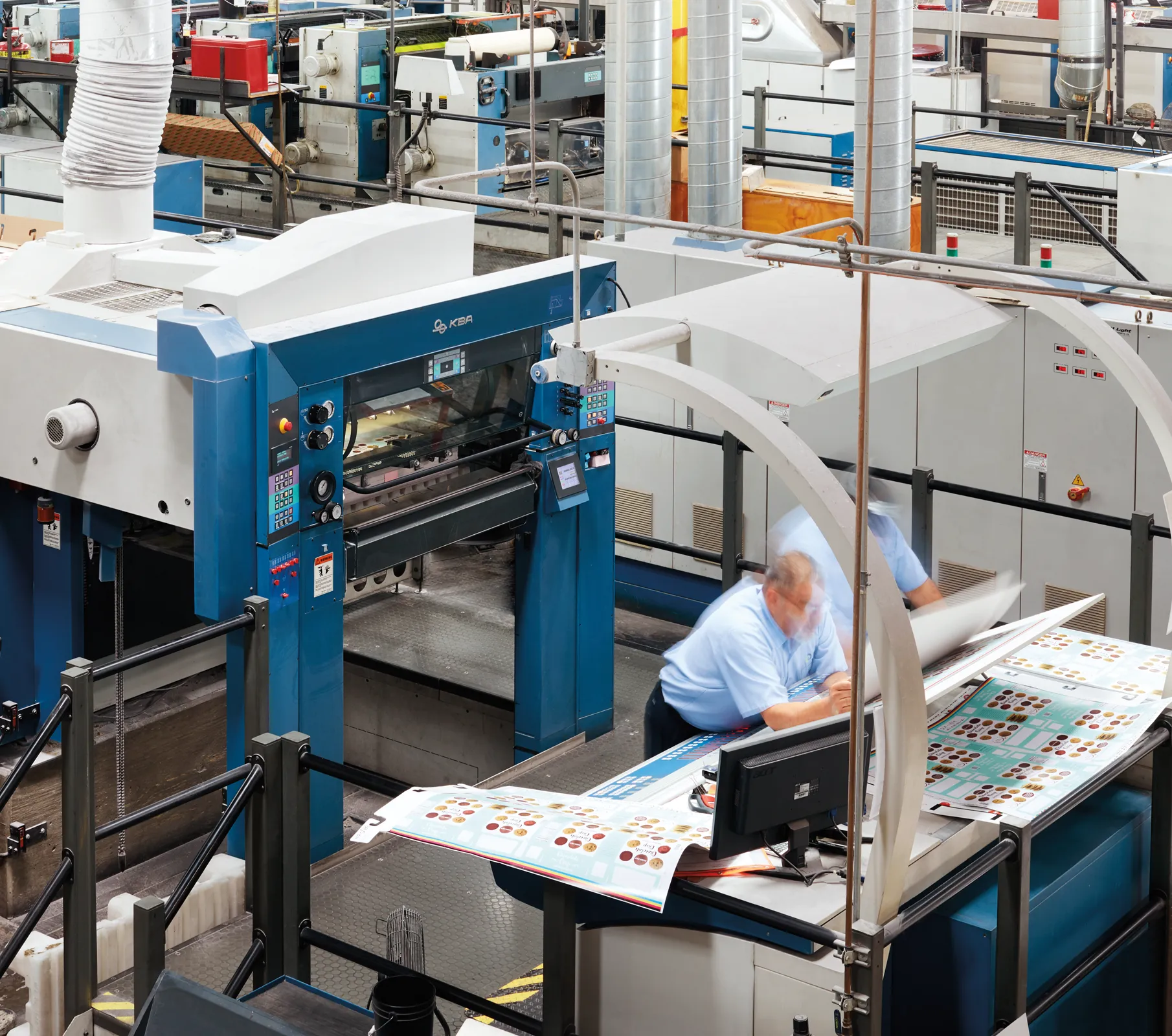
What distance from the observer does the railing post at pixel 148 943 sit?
4.02 metres

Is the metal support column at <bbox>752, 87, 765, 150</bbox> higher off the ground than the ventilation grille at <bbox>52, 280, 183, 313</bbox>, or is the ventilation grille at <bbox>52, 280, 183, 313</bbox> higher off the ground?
the metal support column at <bbox>752, 87, 765, 150</bbox>

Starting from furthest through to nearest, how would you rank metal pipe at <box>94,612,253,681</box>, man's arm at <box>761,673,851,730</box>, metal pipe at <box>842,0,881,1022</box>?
man's arm at <box>761,673,851,730</box> → metal pipe at <box>94,612,253,681</box> → metal pipe at <box>842,0,881,1022</box>

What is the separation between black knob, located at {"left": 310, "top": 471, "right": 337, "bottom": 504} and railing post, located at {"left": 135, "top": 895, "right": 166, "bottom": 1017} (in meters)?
1.67

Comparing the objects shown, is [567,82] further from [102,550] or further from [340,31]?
[102,550]

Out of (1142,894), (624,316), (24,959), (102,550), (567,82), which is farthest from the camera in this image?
(567,82)

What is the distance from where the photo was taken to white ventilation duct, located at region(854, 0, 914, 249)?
710 cm

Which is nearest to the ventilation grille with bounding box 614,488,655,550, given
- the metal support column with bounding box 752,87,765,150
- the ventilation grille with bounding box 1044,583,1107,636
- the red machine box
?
the ventilation grille with bounding box 1044,583,1107,636

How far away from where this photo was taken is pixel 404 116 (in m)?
13.1

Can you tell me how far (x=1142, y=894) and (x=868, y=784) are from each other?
3.09ft

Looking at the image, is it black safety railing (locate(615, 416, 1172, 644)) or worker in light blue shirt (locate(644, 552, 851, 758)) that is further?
black safety railing (locate(615, 416, 1172, 644))

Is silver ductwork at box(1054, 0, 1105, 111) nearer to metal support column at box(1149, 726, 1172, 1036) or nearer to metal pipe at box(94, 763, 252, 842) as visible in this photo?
metal support column at box(1149, 726, 1172, 1036)

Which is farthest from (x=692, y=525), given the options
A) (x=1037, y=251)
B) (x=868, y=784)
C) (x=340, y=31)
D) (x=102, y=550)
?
(x=340, y=31)

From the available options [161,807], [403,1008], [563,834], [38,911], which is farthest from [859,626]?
[38,911]

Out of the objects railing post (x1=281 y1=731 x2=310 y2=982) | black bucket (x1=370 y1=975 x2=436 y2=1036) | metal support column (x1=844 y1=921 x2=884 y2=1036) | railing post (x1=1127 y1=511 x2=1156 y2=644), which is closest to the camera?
metal support column (x1=844 y1=921 x2=884 y2=1036)
